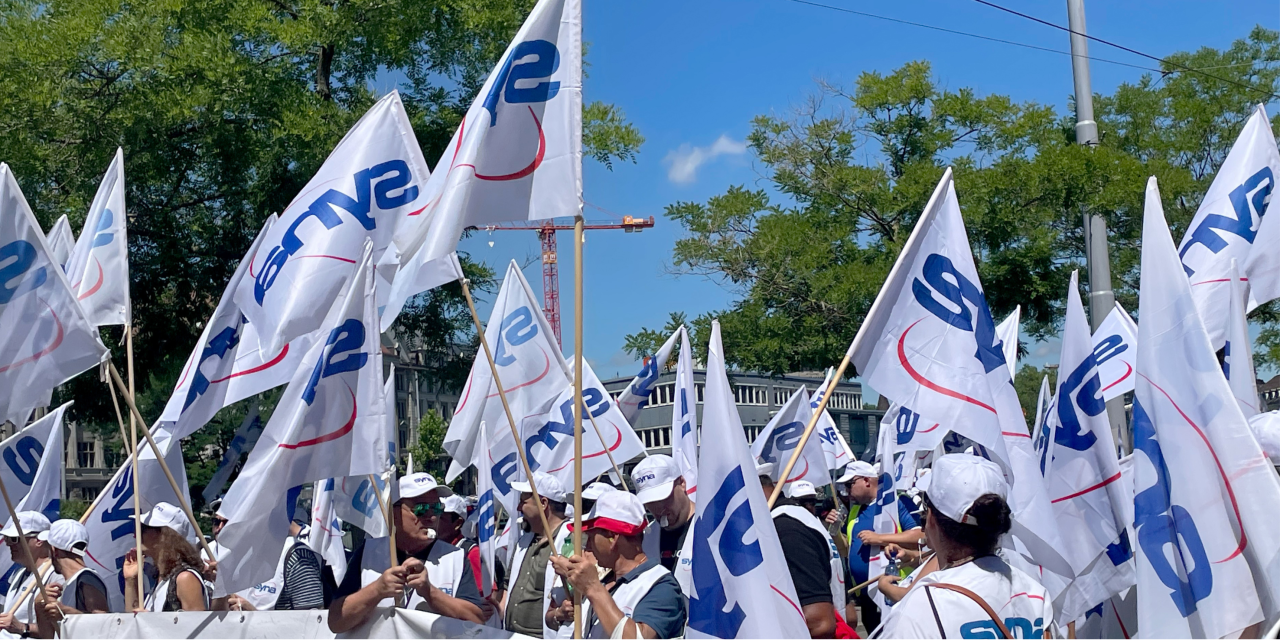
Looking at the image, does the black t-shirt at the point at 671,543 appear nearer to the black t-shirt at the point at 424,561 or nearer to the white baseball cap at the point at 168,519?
the black t-shirt at the point at 424,561

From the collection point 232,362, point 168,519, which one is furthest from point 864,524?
point 168,519

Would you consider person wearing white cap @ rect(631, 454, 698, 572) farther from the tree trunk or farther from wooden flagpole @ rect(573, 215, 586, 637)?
the tree trunk

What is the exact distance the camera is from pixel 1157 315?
4453mm

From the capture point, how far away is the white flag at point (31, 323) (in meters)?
6.13

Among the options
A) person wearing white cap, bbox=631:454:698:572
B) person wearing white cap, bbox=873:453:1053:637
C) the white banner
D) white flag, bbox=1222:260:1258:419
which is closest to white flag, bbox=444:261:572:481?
the white banner

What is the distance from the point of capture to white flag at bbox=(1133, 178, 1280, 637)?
3936 millimetres

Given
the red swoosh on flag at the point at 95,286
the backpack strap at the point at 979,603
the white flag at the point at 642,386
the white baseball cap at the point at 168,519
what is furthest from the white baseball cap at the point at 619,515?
the white flag at the point at 642,386

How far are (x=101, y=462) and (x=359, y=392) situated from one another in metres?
90.8

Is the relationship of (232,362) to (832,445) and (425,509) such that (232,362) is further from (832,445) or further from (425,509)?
(832,445)

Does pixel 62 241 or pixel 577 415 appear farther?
pixel 62 241

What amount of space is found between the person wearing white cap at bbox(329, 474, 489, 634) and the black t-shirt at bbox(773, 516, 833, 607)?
148 cm

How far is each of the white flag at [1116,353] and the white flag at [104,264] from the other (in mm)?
6700

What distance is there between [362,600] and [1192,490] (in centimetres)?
322

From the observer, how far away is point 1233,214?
25.9ft
